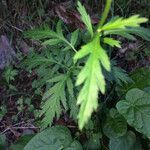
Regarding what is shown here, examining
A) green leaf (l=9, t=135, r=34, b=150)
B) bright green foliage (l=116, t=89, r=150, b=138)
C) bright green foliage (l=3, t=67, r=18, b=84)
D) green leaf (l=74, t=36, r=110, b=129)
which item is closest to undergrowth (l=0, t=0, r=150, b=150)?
bright green foliage (l=116, t=89, r=150, b=138)

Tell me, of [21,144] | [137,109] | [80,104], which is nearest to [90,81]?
[80,104]

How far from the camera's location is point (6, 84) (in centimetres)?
418

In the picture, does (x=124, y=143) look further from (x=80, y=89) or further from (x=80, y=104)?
(x=80, y=89)

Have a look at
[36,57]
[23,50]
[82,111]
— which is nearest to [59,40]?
[36,57]

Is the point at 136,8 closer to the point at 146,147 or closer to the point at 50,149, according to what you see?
the point at 146,147

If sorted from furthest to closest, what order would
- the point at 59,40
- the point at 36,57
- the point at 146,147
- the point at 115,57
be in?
the point at 115,57
the point at 146,147
the point at 36,57
the point at 59,40

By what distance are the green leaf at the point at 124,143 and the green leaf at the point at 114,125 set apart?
0.19 feet

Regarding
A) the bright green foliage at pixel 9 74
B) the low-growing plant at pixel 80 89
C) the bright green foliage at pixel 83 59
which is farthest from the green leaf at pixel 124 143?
the bright green foliage at pixel 9 74

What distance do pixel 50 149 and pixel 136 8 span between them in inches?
66.3

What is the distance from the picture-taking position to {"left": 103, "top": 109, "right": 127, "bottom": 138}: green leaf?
3.13 meters

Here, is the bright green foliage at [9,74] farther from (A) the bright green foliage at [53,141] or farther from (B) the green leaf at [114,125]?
(B) the green leaf at [114,125]

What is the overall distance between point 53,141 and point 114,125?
0.53m

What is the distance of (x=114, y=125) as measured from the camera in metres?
3.19

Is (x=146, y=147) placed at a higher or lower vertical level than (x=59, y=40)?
lower
